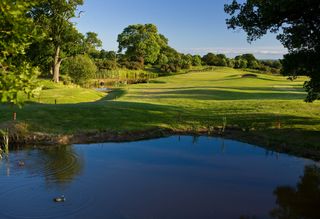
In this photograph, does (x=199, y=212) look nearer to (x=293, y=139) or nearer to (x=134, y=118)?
(x=293, y=139)

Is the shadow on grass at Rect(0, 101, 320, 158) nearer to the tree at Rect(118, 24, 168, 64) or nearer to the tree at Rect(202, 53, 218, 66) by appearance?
the tree at Rect(118, 24, 168, 64)

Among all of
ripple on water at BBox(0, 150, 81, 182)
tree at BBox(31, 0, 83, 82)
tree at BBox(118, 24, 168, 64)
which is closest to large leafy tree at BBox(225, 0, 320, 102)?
ripple on water at BBox(0, 150, 81, 182)

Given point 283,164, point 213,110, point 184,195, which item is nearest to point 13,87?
point 184,195

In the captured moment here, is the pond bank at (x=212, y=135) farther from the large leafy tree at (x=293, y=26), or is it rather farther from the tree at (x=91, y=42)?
the tree at (x=91, y=42)

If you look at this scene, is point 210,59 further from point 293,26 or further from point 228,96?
point 293,26

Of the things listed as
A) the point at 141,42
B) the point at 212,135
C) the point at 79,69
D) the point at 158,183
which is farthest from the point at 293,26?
the point at 141,42

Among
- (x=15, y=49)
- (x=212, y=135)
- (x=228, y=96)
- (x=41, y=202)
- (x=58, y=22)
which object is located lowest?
(x=41, y=202)

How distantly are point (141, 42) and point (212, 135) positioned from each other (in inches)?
4712

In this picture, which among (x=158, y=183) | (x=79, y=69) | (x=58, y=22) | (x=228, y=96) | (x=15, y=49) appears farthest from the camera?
(x=79, y=69)

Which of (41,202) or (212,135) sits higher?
(212,135)

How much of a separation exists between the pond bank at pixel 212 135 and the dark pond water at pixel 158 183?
3.89 ft

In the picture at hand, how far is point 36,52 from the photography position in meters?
66.4

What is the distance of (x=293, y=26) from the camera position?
25.9m

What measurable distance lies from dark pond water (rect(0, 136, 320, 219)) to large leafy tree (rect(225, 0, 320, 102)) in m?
5.57
